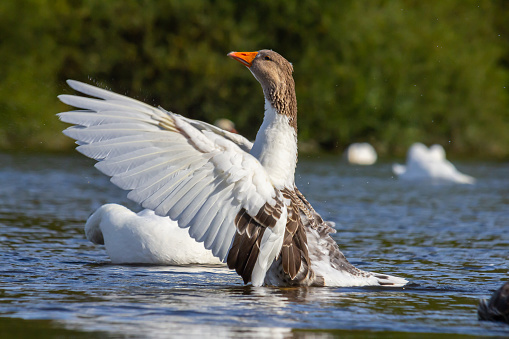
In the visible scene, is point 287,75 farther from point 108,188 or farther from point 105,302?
point 108,188

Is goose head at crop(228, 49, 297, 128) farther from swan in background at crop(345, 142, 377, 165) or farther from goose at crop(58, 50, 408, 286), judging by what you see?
swan in background at crop(345, 142, 377, 165)

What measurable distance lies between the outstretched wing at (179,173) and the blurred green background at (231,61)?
27.9m

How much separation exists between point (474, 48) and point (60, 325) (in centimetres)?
3944

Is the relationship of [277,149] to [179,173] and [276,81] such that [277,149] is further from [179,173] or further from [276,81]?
[179,173]

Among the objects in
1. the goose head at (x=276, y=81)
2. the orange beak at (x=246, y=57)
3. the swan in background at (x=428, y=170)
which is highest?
the swan in background at (x=428, y=170)

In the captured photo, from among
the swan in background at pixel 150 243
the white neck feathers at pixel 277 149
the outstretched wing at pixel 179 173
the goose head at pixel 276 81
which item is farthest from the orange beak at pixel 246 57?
the swan in background at pixel 150 243

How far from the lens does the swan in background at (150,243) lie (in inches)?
329

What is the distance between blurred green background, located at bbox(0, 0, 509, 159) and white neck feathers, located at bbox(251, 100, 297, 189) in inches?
1082

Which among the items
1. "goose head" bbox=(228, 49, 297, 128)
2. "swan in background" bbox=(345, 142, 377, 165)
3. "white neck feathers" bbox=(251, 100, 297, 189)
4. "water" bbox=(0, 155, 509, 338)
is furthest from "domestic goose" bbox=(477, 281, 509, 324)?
"swan in background" bbox=(345, 142, 377, 165)

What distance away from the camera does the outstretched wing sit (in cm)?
654

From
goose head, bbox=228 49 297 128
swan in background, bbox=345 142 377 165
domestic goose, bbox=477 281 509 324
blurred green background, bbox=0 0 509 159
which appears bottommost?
domestic goose, bbox=477 281 509 324

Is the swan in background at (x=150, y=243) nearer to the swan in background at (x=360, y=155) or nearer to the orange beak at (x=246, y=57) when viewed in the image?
the orange beak at (x=246, y=57)

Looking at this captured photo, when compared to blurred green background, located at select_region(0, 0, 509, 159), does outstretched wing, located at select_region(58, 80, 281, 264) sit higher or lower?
lower

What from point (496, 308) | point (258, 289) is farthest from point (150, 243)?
point (496, 308)
